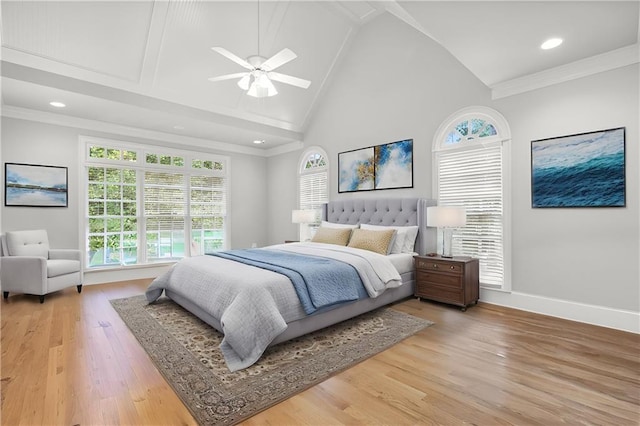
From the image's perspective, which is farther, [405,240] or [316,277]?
[405,240]

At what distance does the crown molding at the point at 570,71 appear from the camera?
10.1ft

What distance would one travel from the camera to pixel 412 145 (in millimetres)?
4738

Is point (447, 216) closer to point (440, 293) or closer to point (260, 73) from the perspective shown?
point (440, 293)

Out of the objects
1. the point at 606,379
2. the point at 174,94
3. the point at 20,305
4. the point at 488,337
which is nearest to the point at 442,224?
the point at 488,337

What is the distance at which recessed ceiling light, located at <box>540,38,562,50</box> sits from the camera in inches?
116

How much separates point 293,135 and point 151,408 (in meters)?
5.32

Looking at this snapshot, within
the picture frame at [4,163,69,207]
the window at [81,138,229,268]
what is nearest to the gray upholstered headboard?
the window at [81,138,229,268]

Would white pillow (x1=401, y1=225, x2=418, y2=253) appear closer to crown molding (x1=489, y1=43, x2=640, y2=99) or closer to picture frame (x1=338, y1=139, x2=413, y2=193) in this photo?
picture frame (x1=338, y1=139, x2=413, y2=193)

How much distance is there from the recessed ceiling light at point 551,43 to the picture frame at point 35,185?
647 cm

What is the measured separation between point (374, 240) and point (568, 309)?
2.22m

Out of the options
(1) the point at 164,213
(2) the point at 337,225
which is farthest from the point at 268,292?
(1) the point at 164,213

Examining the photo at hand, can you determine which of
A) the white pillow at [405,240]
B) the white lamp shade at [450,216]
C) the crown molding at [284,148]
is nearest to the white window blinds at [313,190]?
the crown molding at [284,148]

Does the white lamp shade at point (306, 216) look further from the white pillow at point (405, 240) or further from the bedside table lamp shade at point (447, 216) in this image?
the bedside table lamp shade at point (447, 216)

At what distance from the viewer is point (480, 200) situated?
13.4ft
